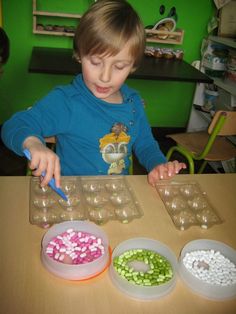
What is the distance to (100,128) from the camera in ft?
3.88

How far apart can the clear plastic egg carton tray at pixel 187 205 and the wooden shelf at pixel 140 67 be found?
1.18m

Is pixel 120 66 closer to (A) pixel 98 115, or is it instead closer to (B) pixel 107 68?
(B) pixel 107 68

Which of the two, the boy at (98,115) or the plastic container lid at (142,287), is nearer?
the plastic container lid at (142,287)

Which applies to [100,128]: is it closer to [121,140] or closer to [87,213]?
[121,140]

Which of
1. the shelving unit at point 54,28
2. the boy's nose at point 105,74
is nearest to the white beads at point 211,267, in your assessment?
the boy's nose at point 105,74

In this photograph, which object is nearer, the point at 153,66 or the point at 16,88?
the point at 153,66

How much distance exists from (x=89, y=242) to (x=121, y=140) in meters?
0.54

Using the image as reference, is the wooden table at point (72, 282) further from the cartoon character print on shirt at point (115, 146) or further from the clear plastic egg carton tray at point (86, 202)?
the cartoon character print on shirt at point (115, 146)

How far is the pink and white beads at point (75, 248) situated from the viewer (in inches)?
27.3

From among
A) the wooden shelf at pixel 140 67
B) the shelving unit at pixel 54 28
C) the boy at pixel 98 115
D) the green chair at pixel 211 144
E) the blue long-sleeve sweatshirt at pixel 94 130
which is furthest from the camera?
the shelving unit at pixel 54 28

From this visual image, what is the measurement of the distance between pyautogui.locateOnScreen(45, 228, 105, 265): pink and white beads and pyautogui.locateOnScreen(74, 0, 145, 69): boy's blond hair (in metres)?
0.51

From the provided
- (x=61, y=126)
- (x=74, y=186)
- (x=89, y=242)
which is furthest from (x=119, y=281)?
(x=61, y=126)

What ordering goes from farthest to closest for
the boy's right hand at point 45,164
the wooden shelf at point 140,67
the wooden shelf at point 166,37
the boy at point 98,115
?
the wooden shelf at point 166,37
the wooden shelf at point 140,67
the boy at point 98,115
the boy's right hand at point 45,164

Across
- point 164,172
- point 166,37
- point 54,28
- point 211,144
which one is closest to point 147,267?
point 164,172
